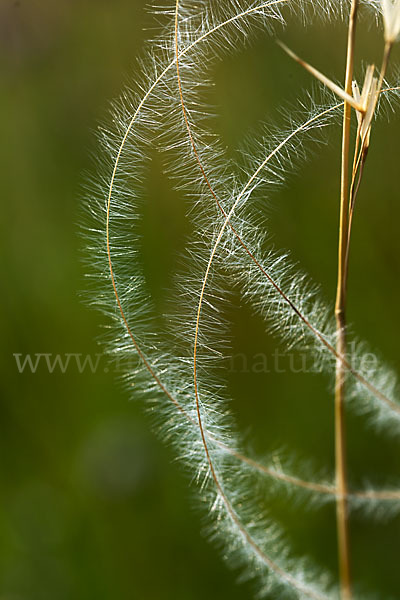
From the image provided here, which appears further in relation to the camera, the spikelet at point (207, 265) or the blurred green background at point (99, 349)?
the blurred green background at point (99, 349)

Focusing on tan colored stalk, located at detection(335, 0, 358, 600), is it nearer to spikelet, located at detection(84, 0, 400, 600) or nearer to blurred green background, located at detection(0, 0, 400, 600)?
spikelet, located at detection(84, 0, 400, 600)

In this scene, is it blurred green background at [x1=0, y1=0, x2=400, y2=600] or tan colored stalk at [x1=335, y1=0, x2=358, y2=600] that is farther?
blurred green background at [x1=0, y1=0, x2=400, y2=600]

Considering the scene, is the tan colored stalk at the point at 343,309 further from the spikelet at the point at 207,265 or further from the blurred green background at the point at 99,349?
the blurred green background at the point at 99,349

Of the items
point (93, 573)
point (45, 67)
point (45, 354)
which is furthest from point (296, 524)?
point (45, 67)

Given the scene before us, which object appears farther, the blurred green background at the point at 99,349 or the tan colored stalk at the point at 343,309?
the blurred green background at the point at 99,349

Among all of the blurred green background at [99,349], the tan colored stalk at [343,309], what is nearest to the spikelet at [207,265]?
the tan colored stalk at [343,309]

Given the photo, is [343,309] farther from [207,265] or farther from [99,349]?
[99,349]

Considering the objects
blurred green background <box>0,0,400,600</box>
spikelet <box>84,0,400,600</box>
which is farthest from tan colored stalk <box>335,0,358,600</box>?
blurred green background <box>0,0,400,600</box>

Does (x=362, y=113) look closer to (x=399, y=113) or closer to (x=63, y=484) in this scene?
(x=399, y=113)
